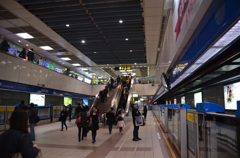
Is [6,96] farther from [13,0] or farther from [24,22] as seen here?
[13,0]

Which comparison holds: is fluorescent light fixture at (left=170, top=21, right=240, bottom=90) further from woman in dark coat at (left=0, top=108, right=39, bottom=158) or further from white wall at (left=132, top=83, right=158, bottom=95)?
white wall at (left=132, top=83, right=158, bottom=95)

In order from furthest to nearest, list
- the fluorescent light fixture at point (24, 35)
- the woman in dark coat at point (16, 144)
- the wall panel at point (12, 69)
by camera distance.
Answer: the fluorescent light fixture at point (24, 35) < the wall panel at point (12, 69) < the woman in dark coat at point (16, 144)

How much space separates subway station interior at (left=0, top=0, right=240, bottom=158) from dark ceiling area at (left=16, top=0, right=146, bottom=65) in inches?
1.9

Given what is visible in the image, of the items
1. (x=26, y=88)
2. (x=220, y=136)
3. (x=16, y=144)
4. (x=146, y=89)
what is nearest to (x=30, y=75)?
(x=26, y=88)

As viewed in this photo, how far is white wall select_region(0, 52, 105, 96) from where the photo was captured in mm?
12338

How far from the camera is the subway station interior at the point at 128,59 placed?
3729 millimetres

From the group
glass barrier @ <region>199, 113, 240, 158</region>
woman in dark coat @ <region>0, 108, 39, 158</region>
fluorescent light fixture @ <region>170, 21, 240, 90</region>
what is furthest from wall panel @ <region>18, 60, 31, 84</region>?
Answer: glass barrier @ <region>199, 113, 240, 158</region>

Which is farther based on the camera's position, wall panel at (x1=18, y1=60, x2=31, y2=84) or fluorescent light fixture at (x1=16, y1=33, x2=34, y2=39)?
wall panel at (x1=18, y1=60, x2=31, y2=84)

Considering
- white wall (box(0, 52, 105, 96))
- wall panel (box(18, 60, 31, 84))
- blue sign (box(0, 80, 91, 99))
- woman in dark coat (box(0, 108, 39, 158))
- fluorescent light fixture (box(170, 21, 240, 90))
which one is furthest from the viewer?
wall panel (box(18, 60, 31, 84))

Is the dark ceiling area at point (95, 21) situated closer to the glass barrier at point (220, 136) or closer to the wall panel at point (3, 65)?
the wall panel at point (3, 65)

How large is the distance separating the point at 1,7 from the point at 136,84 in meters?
27.3

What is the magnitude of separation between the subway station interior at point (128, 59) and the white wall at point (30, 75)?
70mm

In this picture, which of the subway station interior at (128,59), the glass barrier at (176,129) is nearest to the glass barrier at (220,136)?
the subway station interior at (128,59)

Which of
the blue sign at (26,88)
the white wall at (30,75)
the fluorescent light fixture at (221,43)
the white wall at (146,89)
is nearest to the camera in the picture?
the fluorescent light fixture at (221,43)
